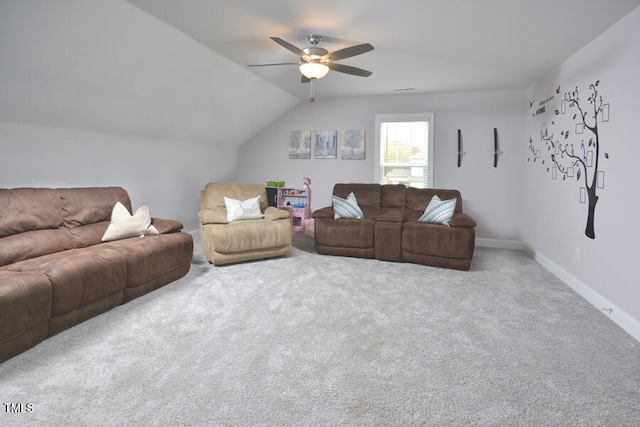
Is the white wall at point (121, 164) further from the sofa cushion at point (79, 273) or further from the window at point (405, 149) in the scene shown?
the window at point (405, 149)

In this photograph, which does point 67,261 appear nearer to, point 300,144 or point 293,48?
point 293,48

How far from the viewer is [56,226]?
3.14 m

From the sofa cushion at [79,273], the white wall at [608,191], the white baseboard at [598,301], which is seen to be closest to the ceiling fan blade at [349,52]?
the white wall at [608,191]

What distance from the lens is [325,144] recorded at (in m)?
6.21

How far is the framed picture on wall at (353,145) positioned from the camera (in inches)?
236

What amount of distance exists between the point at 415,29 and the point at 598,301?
278cm

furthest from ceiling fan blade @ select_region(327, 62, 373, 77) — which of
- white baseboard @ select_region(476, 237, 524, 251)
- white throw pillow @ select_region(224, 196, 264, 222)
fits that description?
white baseboard @ select_region(476, 237, 524, 251)

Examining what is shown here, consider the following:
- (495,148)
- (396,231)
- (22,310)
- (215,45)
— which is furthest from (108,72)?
(495,148)

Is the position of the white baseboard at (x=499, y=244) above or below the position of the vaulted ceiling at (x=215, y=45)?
below

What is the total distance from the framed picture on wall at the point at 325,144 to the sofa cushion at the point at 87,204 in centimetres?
333

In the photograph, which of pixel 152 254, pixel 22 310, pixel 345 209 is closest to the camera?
pixel 22 310

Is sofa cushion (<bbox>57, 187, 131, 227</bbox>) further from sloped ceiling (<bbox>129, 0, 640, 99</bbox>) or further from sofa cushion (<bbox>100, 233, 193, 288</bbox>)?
sloped ceiling (<bbox>129, 0, 640, 99</bbox>)

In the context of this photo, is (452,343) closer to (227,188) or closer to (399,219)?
(399,219)

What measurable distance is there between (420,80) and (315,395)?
13.9 ft
